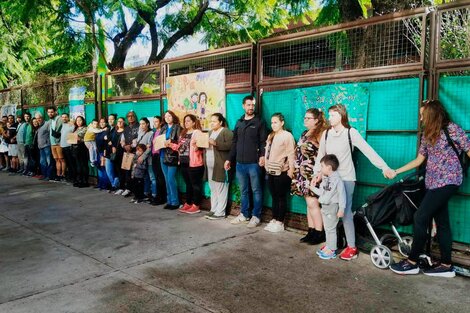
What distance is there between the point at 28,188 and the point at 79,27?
607cm

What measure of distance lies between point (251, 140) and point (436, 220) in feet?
9.64

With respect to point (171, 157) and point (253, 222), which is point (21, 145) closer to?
point (171, 157)

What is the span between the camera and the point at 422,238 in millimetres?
4367

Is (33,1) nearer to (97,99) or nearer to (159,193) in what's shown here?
(97,99)

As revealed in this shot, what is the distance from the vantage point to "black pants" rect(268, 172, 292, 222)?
6.14 metres

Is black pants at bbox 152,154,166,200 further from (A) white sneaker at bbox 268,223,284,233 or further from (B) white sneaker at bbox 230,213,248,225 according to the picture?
(A) white sneaker at bbox 268,223,284,233

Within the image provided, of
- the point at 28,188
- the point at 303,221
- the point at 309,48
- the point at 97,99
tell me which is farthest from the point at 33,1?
the point at 303,221

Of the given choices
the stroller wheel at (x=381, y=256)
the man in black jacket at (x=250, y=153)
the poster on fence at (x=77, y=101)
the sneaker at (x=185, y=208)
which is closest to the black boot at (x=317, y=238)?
the stroller wheel at (x=381, y=256)

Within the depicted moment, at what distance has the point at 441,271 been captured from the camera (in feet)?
14.6

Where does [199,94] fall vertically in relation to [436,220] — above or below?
above

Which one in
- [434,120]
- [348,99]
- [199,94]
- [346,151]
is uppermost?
[199,94]

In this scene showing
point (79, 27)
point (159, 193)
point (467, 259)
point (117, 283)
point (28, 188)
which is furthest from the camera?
point (79, 27)

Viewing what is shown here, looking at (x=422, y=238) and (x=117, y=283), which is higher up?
(x=422, y=238)

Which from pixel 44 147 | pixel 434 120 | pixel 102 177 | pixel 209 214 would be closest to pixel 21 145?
pixel 44 147
